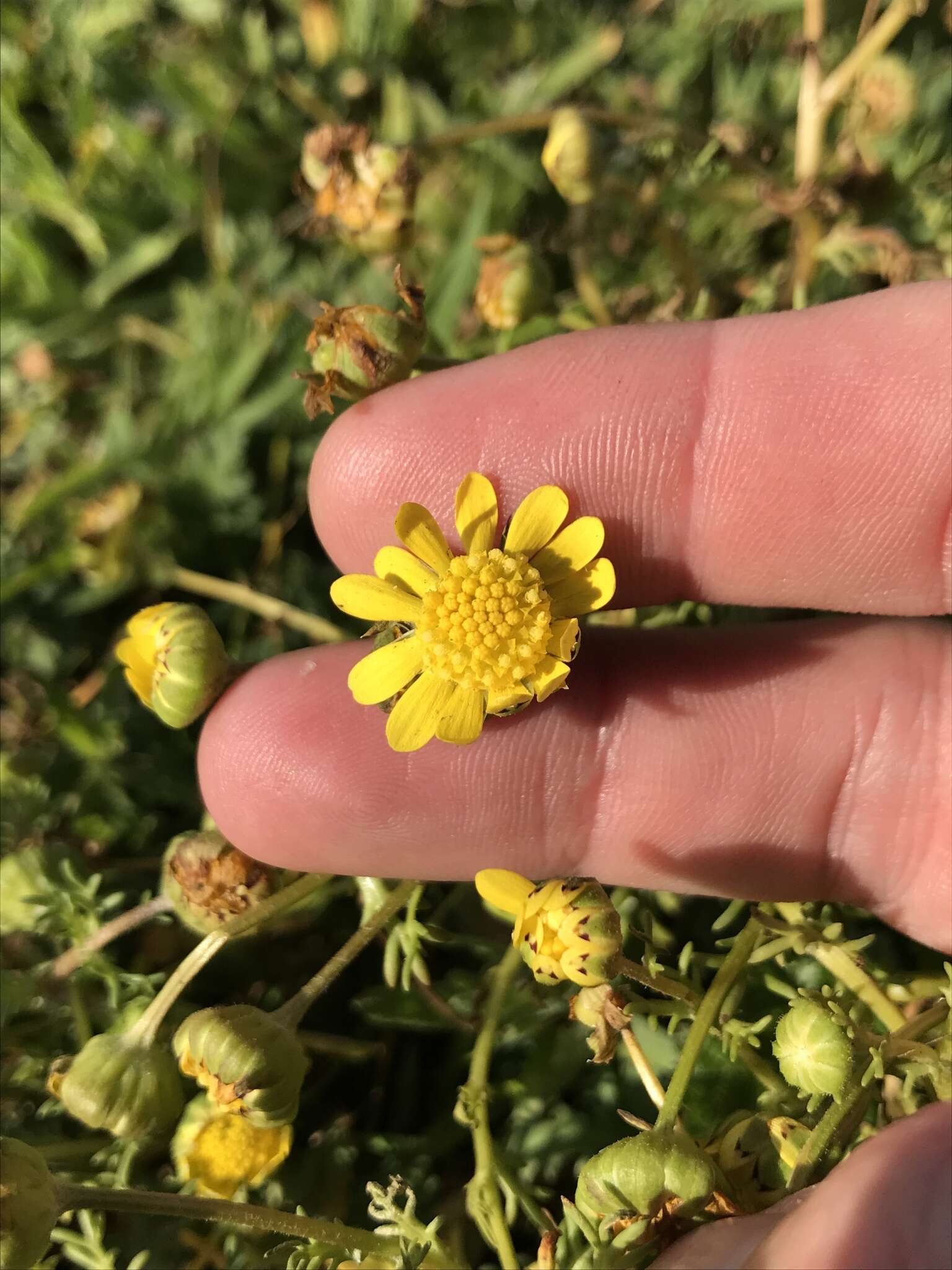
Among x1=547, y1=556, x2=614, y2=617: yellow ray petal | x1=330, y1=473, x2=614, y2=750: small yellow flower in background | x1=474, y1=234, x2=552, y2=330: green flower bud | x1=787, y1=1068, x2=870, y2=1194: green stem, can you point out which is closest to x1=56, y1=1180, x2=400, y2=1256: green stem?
x1=787, y1=1068, x2=870, y2=1194: green stem

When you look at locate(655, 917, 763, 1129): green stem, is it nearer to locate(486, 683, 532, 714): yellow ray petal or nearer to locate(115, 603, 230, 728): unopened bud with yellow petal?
locate(486, 683, 532, 714): yellow ray petal

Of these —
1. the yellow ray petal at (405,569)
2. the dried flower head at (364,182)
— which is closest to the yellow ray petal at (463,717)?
the yellow ray petal at (405,569)

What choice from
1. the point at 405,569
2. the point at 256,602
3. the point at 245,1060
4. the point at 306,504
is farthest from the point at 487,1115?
the point at 306,504

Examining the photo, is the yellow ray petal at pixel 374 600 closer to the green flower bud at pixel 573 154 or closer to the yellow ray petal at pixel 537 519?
the yellow ray petal at pixel 537 519

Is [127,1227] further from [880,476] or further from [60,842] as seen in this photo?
[880,476]

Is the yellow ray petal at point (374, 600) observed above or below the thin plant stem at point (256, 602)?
above

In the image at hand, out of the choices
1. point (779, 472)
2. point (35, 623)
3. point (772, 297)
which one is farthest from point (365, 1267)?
point (772, 297)
